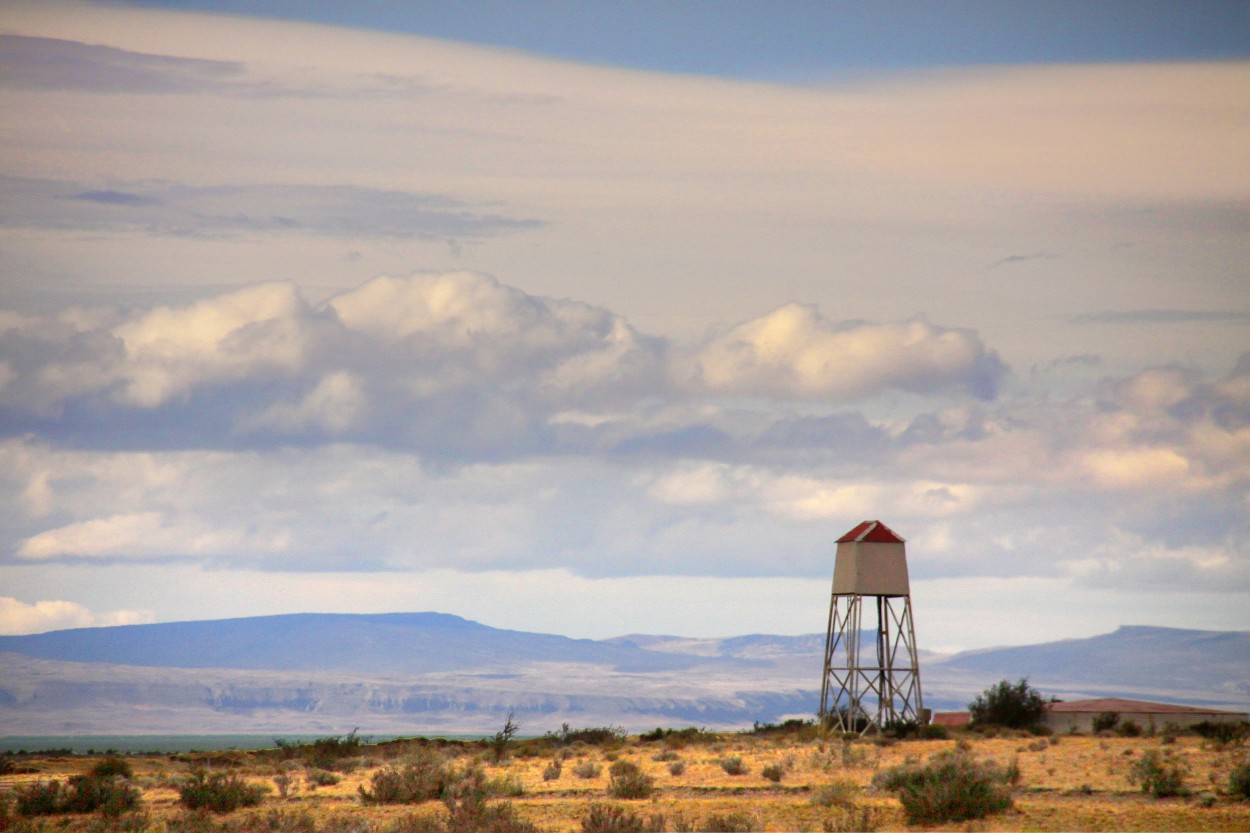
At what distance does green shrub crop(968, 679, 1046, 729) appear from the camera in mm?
70250

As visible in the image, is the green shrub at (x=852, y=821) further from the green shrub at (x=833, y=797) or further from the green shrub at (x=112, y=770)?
the green shrub at (x=112, y=770)

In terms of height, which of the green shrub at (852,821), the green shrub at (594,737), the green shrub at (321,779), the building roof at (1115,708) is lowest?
the green shrub at (852,821)

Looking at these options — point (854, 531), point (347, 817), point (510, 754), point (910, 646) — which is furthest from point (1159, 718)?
point (347, 817)

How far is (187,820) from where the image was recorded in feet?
101

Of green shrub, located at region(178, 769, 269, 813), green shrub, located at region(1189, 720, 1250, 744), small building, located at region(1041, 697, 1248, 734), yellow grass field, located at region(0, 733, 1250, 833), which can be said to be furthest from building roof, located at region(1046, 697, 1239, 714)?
green shrub, located at region(178, 769, 269, 813)

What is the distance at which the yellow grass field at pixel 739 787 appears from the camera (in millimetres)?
29438

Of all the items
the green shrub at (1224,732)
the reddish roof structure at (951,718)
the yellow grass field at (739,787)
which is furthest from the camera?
the reddish roof structure at (951,718)

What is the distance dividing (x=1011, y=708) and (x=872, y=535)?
1251cm

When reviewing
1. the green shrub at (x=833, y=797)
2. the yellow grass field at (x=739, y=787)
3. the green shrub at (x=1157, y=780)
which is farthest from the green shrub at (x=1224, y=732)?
the green shrub at (x=833, y=797)

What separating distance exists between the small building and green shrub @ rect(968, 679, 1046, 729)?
66cm

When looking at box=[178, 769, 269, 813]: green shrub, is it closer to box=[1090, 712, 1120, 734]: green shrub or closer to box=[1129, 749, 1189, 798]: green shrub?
box=[1129, 749, 1189, 798]: green shrub

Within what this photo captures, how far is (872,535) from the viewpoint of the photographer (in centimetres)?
6397

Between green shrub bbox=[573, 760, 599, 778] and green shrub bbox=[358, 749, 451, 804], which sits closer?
green shrub bbox=[358, 749, 451, 804]

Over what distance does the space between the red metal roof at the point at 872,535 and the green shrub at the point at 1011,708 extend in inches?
385
